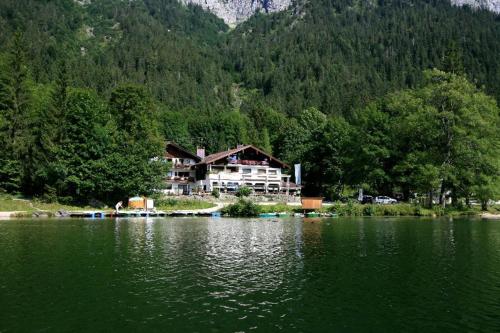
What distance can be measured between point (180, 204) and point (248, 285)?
5471 cm

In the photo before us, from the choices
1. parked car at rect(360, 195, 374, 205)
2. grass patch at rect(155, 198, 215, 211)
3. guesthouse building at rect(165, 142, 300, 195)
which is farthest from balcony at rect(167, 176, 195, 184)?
parked car at rect(360, 195, 374, 205)

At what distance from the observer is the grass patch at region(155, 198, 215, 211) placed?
72100 mm

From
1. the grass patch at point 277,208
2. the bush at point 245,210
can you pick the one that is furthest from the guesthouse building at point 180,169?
the bush at point 245,210

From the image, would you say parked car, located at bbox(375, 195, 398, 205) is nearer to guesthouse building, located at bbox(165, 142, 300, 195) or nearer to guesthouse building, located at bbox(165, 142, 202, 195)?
guesthouse building, located at bbox(165, 142, 300, 195)

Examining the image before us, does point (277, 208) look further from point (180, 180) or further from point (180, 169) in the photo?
point (180, 169)

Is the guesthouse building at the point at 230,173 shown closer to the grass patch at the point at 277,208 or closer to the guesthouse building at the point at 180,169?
the guesthouse building at the point at 180,169

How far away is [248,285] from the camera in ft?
66.3

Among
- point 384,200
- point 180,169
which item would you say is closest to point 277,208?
point 384,200

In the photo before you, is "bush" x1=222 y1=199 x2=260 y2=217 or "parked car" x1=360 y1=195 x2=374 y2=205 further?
"parked car" x1=360 y1=195 x2=374 y2=205

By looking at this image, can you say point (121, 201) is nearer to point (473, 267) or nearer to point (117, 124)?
point (117, 124)

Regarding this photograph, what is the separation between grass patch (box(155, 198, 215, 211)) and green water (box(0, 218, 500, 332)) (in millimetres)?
36078

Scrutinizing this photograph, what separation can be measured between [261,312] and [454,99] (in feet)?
198

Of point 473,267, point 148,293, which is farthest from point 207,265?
point 473,267

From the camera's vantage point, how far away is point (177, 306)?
1684 centimetres
